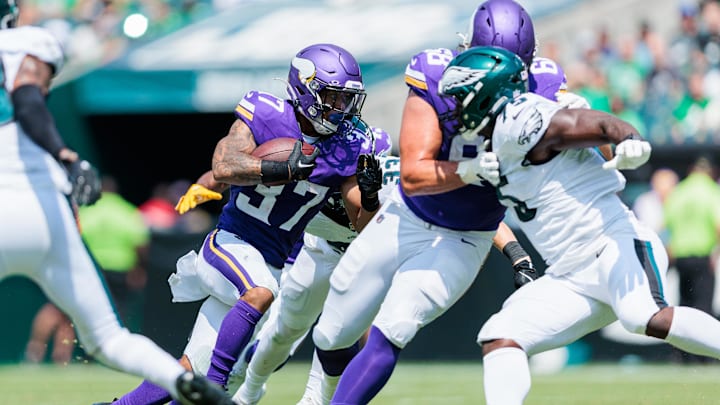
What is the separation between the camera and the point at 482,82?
15.2 ft

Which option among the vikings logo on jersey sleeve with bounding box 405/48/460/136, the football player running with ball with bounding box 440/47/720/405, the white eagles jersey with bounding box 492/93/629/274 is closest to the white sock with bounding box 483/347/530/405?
the football player running with ball with bounding box 440/47/720/405

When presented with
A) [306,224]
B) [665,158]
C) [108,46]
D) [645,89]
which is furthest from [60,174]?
[108,46]

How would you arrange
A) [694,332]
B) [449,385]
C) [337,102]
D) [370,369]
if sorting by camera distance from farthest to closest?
1. [449,385]
2. [337,102]
3. [370,369]
4. [694,332]

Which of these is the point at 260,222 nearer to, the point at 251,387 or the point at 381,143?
the point at 381,143

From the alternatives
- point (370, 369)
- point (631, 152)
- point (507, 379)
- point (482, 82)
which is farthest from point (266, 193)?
point (631, 152)

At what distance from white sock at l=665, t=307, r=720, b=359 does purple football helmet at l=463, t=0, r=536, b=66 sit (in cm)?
131

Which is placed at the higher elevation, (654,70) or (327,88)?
(327,88)

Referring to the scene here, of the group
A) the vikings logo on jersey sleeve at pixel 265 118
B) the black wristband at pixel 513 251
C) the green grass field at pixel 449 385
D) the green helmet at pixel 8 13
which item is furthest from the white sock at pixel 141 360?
the green grass field at pixel 449 385

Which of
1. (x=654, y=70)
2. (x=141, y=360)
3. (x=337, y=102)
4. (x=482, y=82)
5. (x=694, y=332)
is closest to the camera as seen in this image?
(x=141, y=360)

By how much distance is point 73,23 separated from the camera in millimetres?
17062

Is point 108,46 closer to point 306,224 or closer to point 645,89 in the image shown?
point 645,89

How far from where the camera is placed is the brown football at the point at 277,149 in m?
5.70

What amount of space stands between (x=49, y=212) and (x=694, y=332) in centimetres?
248

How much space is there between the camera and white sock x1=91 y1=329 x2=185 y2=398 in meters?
4.38
